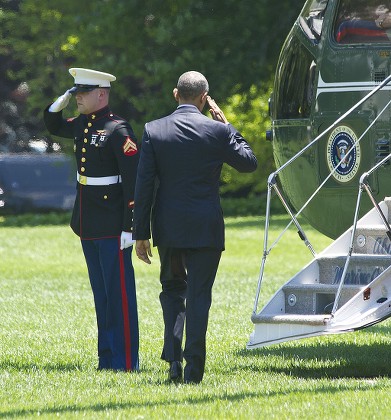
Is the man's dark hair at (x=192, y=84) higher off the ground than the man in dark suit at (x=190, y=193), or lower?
higher

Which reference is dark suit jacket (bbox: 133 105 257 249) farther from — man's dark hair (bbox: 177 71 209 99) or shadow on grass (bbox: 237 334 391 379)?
shadow on grass (bbox: 237 334 391 379)

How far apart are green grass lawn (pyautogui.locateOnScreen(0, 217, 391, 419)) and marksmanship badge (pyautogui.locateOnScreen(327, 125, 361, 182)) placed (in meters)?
1.45

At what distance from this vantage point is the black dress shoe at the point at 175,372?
7.52m

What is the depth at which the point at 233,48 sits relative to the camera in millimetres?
28234

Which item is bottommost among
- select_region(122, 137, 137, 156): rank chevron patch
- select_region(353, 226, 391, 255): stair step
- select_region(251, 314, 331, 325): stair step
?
select_region(251, 314, 331, 325): stair step

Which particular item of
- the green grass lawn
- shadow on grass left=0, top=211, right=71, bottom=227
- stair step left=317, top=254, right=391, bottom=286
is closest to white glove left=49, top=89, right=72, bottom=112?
the green grass lawn

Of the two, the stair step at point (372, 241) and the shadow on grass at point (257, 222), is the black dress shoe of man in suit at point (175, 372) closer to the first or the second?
the stair step at point (372, 241)

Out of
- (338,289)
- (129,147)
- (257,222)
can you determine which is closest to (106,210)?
(129,147)

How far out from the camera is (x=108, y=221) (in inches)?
317

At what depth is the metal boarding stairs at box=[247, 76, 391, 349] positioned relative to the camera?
748 cm

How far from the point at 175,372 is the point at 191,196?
1.18 m

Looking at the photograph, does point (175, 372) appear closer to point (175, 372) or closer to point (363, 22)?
point (175, 372)


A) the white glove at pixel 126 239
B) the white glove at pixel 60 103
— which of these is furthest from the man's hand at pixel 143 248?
the white glove at pixel 60 103

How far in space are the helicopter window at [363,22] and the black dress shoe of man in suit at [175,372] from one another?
10.5 ft
